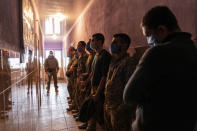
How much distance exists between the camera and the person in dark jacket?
75 centimetres

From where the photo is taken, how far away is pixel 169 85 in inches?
29.7

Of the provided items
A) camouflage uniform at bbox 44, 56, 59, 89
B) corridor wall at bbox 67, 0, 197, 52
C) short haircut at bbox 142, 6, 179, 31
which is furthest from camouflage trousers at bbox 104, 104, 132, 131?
camouflage uniform at bbox 44, 56, 59, 89

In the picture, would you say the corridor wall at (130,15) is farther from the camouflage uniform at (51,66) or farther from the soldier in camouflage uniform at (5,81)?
the camouflage uniform at (51,66)

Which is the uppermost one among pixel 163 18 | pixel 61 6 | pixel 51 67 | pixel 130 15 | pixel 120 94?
pixel 61 6

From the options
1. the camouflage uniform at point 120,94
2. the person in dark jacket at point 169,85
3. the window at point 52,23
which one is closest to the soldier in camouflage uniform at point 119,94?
the camouflage uniform at point 120,94

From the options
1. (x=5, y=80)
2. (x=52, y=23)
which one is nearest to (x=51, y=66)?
(x=52, y=23)

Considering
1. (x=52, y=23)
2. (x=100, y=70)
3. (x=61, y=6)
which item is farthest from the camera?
(x=52, y=23)

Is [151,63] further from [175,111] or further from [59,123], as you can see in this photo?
[59,123]

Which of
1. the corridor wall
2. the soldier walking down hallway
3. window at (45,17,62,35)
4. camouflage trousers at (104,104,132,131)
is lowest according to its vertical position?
camouflage trousers at (104,104,132,131)

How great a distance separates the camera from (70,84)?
4172mm

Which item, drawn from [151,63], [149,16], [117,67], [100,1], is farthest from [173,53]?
[100,1]

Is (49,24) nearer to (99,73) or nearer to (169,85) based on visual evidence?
(99,73)

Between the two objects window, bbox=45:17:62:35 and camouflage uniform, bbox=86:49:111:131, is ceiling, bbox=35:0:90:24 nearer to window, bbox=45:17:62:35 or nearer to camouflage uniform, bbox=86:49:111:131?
window, bbox=45:17:62:35

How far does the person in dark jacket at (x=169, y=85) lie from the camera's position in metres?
0.75
